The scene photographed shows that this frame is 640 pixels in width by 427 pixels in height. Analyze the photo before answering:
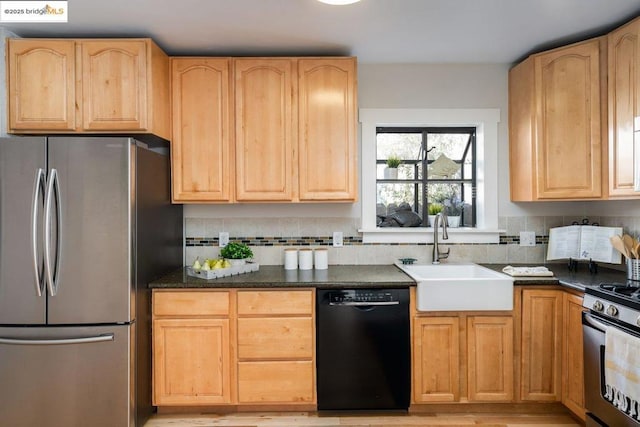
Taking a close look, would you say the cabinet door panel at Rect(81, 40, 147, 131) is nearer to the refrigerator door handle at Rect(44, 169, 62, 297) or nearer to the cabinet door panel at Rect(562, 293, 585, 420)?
the refrigerator door handle at Rect(44, 169, 62, 297)

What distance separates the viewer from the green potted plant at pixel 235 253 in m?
2.84

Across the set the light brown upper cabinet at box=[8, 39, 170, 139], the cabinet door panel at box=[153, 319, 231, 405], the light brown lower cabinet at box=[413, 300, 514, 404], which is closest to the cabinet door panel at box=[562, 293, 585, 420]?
the light brown lower cabinet at box=[413, 300, 514, 404]

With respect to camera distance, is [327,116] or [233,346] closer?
[233,346]

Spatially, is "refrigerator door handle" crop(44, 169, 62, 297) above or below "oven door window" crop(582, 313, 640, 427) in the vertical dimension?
above

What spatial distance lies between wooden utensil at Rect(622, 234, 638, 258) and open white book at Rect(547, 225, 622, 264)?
175mm

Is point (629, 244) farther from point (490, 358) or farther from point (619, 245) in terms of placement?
point (490, 358)

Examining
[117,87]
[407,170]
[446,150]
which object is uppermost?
[117,87]

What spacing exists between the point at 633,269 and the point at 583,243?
0.48 meters

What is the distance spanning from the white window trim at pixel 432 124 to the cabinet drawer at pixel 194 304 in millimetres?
1222

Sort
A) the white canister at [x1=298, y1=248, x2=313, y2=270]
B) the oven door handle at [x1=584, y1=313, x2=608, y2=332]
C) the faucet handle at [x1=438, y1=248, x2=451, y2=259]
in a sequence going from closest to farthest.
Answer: the oven door handle at [x1=584, y1=313, x2=608, y2=332]
the white canister at [x1=298, y1=248, x2=313, y2=270]
the faucet handle at [x1=438, y1=248, x2=451, y2=259]

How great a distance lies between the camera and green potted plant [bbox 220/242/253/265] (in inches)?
112

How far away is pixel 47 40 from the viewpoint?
2486 mm

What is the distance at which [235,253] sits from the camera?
2.84 metres

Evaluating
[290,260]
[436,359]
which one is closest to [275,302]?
[290,260]
